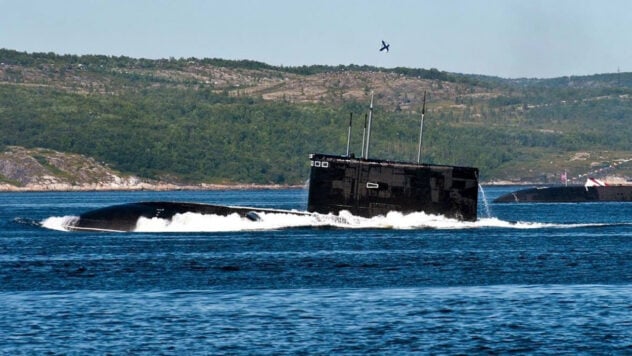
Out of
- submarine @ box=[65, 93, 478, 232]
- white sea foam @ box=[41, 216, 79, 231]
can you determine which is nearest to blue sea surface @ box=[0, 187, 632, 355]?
submarine @ box=[65, 93, 478, 232]

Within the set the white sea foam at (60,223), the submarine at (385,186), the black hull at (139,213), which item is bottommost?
the white sea foam at (60,223)

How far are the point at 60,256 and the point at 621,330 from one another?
30590 millimetres

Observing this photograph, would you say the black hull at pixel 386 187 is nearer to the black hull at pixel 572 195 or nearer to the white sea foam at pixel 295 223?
the white sea foam at pixel 295 223

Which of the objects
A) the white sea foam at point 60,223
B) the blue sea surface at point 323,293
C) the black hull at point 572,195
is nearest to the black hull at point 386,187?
the blue sea surface at point 323,293

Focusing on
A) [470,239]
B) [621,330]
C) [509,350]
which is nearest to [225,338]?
[509,350]

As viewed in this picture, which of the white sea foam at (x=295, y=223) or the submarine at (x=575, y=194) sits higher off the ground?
the submarine at (x=575, y=194)

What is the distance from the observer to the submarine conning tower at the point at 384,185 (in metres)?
67.9

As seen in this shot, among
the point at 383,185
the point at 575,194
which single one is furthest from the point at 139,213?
the point at 575,194

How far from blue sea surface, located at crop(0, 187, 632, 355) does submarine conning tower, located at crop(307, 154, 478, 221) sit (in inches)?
56.4

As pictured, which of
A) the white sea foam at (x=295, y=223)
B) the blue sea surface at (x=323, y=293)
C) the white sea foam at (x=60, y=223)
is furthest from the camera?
the white sea foam at (x=60, y=223)

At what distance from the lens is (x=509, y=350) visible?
31.9 m

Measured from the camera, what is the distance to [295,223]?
73688 millimetres

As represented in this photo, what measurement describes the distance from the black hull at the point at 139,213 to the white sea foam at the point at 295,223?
308mm

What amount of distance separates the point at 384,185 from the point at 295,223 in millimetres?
7227
